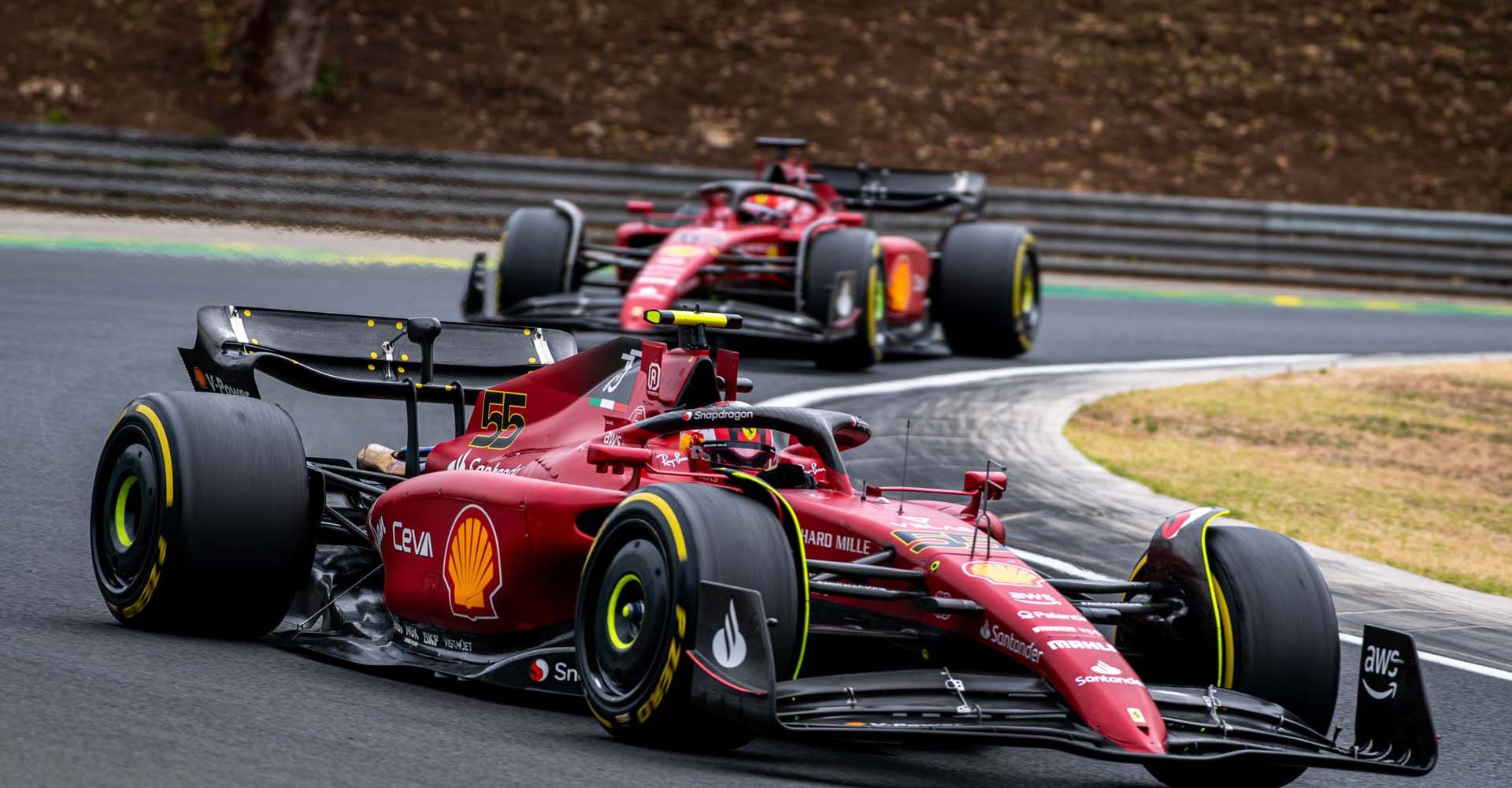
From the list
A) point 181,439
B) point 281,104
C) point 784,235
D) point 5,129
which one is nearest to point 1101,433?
point 784,235

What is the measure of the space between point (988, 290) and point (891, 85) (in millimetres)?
13683

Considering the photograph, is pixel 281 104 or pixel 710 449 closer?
pixel 710 449

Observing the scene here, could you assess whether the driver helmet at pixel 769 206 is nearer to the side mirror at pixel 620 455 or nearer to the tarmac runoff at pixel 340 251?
the tarmac runoff at pixel 340 251

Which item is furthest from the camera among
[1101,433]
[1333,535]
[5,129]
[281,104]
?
[281,104]

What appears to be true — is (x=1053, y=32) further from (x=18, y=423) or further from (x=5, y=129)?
(x=18, y=423)

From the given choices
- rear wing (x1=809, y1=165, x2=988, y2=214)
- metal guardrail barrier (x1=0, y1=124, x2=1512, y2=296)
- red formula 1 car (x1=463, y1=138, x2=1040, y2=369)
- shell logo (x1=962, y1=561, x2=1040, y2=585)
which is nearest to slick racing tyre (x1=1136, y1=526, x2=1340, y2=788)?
shell logo (x1=962, y1=561, x2=1040, y2=585)

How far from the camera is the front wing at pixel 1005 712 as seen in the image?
4.84 metres

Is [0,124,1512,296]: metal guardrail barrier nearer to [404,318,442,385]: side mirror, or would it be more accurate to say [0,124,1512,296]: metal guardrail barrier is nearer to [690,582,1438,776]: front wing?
[404,318,442,385]: side mirror

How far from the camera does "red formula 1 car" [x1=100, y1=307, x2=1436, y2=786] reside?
16.5ft

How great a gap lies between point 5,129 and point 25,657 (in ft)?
62.0

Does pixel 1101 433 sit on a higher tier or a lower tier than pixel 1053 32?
lower

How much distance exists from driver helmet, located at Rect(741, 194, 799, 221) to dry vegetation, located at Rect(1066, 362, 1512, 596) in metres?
3.33

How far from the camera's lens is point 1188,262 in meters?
24.2

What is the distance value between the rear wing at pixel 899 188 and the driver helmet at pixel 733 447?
10756 mm
